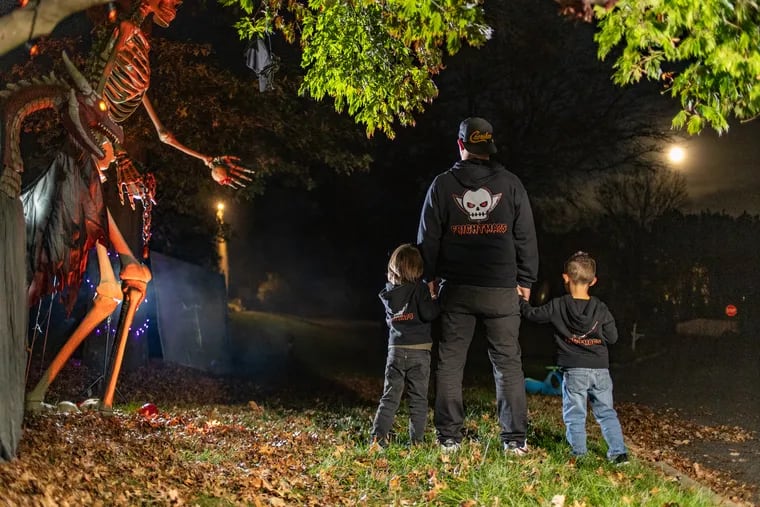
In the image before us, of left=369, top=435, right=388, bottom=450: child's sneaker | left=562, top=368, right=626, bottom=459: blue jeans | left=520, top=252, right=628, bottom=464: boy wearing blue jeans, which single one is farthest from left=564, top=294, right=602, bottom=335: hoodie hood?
left=369, top=435, right=388, bottom=450: child's sneaker

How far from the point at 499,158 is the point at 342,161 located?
9074 millimetres

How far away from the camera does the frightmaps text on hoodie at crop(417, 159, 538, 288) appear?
6.02 metres

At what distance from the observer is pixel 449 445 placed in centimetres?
617

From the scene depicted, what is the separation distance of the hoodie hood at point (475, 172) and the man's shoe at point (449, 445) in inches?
82.2

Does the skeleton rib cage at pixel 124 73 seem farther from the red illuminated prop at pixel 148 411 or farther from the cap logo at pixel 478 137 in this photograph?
the cap logo at pixel 478 137

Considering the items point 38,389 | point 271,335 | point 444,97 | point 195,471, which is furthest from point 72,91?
point 271,335

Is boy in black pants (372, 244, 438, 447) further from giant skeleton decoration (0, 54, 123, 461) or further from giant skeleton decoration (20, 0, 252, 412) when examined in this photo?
giant skeleton decoration (0, 54, 123, 461)

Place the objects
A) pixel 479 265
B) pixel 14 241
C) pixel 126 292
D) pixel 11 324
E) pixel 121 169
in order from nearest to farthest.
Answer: pixel 11 324 < pixel 14 241 < pixel 479 265 < pixel 121 169 < pixel 126 292

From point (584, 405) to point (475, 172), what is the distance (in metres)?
2.16

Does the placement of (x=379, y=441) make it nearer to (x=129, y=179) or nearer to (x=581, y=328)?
(x=581, y=328)

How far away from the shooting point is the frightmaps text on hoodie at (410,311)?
623cm

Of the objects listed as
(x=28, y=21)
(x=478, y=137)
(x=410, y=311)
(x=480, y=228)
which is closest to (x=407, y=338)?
(x=410, y=311)

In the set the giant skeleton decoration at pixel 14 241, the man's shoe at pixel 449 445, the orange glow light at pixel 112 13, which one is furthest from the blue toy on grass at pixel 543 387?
the giant skeleton decoration at pixel 14 241

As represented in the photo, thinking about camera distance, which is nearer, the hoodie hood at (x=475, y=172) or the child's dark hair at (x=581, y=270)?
the hoodie hood at (x=475, y=172)
